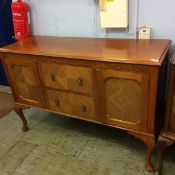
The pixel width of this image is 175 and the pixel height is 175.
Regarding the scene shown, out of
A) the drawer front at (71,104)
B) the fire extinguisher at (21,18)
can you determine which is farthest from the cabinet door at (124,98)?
the fire extinguisher at (21,18)

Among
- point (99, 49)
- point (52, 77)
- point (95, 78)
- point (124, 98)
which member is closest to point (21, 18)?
point (52, 77)

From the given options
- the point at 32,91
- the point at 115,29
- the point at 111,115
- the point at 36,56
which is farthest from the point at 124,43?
the point at 32,91

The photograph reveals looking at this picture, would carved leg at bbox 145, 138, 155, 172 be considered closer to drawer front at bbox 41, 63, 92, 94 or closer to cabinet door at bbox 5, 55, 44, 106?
drawer front at bbox 41, 63, 92, 94

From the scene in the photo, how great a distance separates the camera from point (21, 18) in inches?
73.1

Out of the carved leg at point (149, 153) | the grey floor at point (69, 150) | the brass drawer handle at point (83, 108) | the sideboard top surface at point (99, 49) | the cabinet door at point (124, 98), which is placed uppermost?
the sideboard top surface at point (99, 49)

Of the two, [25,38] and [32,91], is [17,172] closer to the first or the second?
[32,91]

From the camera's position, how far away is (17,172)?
1537mm

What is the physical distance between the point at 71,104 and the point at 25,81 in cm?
42

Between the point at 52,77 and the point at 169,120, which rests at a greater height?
the point at 52,77

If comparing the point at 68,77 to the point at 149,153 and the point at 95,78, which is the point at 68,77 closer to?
the point at 95,78

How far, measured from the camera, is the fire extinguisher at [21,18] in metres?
1.83

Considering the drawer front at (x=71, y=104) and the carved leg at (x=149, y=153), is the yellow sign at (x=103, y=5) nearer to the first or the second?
the drawer front at (x=71, y=104)

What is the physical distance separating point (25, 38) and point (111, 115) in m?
1.06

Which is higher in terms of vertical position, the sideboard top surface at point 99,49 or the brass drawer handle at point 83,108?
the sideboard top surface at point 99,49
